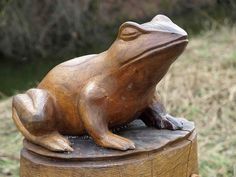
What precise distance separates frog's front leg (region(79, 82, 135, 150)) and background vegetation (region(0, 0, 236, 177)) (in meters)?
1.31

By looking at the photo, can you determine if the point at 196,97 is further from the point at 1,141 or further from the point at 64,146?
the point at 64,146

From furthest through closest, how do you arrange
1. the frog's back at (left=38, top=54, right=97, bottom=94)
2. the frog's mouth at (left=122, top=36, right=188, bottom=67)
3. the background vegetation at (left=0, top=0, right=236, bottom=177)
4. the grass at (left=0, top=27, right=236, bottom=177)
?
the background vegetation at (left=0, top=0, right=236, bottom=177) < the grass at (left=0, top=27, right=236, bottom=177) < the frog's back at (left=38, top=54, right=97, bottom=94) < the frog's mouth at (left=122, top=36, right=188, bottom=67)

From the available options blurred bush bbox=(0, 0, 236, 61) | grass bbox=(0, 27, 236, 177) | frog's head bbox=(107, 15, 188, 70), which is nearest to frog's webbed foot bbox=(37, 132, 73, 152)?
frog's head bbox=(107, 15, 188, 70)

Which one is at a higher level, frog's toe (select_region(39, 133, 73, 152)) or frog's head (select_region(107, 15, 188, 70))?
frog's head (select_region(107, 15, 188, 70))

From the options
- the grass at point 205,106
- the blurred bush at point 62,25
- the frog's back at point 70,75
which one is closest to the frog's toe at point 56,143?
the frog's back at point 70,75

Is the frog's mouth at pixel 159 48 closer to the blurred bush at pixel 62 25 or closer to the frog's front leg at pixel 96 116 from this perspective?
the frog's front leg at pixel 96 116

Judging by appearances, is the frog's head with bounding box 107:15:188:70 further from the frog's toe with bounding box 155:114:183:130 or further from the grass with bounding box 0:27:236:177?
the grass with bounding box 0:27:236:177

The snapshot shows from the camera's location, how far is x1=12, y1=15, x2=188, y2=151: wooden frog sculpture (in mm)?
1261

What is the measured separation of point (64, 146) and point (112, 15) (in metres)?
6.11

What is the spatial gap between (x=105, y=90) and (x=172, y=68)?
267 cm

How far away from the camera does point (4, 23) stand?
6062 millimetres

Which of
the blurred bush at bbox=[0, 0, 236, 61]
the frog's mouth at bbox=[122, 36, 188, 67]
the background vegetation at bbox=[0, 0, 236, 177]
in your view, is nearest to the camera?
the frog's mouth at bbox=[122, 36, 188, 67]

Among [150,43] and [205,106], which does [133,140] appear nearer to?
[150,43]

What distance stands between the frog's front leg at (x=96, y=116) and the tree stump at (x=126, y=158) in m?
0.02
